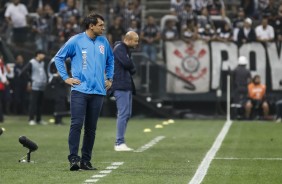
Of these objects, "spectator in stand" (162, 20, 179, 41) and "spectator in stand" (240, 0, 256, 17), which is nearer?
"spectator in stand" (162, 20, 179, 41)

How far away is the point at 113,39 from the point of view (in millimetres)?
36031

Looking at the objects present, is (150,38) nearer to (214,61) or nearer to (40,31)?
(214,61)

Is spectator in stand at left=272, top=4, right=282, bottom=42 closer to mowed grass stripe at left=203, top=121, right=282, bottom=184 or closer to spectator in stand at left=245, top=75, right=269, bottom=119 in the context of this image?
spectator in stand at left=245, top=75, right=269, bottom=119

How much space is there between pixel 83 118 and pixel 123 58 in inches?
175

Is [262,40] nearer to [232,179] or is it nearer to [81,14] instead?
[81,14]

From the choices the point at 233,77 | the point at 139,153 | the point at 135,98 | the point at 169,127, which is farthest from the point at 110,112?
the point at 139,153

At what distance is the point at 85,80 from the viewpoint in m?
15.1

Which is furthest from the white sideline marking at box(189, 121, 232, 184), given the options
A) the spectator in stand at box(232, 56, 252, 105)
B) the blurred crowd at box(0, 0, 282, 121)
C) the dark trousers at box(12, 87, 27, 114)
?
the dark trousers at box(12, 87, 27, 114)

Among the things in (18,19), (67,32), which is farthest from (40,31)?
(18,19)

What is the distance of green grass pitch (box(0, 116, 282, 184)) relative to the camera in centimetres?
1399

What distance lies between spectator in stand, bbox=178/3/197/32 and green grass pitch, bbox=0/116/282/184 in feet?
29.6

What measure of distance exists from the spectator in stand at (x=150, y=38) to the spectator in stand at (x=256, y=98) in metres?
3.39

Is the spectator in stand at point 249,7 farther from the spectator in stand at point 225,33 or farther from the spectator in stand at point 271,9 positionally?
the spectator in stand at point 225,33

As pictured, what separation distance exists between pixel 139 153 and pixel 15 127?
33.8 feet
